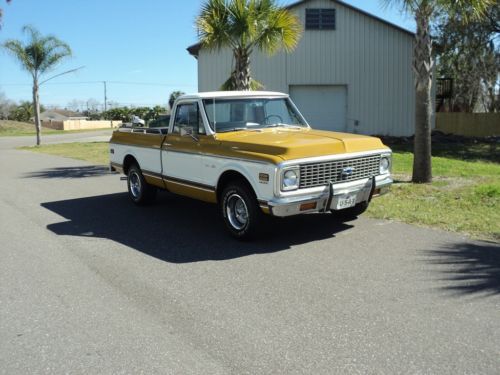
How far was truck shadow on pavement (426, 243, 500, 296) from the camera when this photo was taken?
15.7 feet

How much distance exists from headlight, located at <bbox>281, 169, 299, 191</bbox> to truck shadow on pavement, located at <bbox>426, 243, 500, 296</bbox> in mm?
1688

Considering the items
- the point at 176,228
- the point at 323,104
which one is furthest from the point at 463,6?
the point at 323,104

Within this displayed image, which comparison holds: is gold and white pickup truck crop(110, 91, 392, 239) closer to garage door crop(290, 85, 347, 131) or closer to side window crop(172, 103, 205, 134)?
side window crop(172, 103, 205, 134)

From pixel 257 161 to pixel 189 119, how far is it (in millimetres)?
1922

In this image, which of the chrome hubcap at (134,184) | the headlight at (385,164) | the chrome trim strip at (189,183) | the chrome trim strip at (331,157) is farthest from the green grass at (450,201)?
the chrome hubcap at (134,184)

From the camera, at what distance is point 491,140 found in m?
22.6

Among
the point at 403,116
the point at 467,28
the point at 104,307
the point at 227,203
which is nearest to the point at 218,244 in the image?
the point at 227,203

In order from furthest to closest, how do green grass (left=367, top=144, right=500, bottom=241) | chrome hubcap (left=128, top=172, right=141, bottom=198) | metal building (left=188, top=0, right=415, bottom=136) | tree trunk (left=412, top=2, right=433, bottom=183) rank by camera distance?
1. metal building (left=188, top=0, right=415, bottom=136)
2. tree trunk (left=412, top=2, right=433, bottom=183)
3. chrome hubcap (left=128, top=172, right=141, bottom=198)
4. green grass (left=367, top=144, right=500, bottom=241)

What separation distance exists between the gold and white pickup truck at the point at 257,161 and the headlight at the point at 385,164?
14 mm

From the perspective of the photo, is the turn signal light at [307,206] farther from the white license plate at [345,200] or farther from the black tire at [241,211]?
the black tire at [241,211]

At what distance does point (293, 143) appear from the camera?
20.5 feet

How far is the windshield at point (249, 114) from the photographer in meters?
7.37

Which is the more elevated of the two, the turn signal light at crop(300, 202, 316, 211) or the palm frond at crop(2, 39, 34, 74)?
the palm frond at crop(2, 39, 34, 74)

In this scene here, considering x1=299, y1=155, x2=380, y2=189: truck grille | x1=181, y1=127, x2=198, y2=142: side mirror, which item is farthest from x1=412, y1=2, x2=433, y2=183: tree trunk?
x1=181, y1=127, x2=198, y2=142: side mirror
